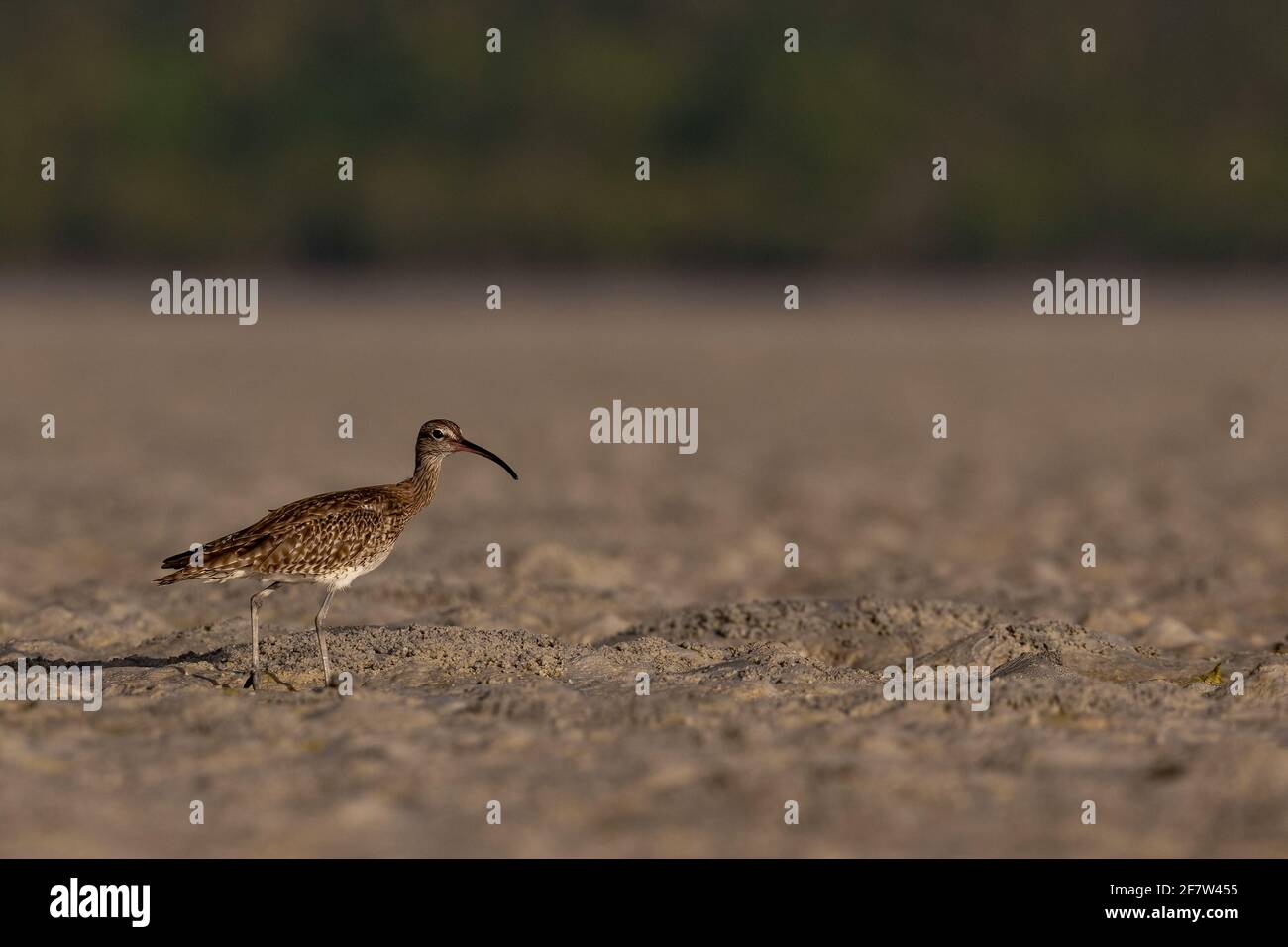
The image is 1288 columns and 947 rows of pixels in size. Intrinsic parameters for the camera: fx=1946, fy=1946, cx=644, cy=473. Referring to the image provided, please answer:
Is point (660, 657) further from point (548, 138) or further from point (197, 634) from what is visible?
point (548, 138)

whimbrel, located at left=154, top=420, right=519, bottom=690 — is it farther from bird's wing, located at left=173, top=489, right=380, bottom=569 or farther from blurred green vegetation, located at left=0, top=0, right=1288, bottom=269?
blurred green vegetation, located at left=0, top=0, right=1288, bottom=269

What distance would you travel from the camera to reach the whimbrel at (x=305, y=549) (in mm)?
9789

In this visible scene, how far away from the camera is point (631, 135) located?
7700cm

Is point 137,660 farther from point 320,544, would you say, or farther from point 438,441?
point 438,441

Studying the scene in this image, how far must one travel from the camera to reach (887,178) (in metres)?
71.9

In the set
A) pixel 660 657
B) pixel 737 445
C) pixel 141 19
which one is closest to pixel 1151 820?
pixel 660 657

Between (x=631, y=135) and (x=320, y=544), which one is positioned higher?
(x=631, y=135)

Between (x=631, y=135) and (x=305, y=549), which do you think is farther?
(x=631, y=135)

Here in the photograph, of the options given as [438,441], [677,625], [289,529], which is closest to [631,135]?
[677,625]

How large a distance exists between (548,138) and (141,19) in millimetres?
21428

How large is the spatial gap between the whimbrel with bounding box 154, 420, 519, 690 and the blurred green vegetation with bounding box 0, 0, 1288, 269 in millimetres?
58300

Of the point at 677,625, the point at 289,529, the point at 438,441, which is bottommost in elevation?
the point at 677,625

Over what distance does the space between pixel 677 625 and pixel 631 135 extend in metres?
66.8
